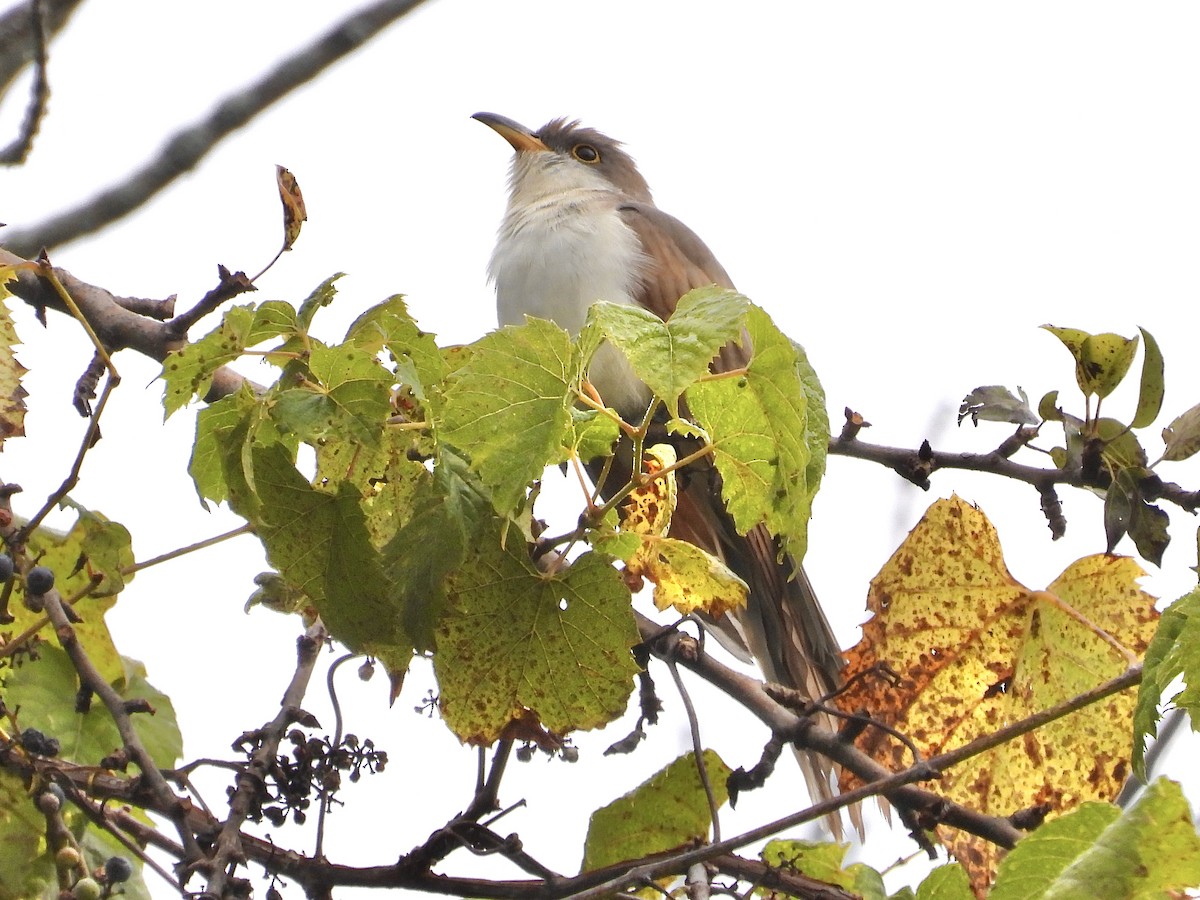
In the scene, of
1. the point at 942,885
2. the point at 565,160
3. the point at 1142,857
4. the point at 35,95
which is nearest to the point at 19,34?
the point at 35,95

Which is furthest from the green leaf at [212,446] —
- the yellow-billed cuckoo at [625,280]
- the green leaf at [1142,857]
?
the yellow-billed cuckoo at [625,280]

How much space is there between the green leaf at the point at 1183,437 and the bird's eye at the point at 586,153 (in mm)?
4665

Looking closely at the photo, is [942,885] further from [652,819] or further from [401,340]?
[401,340]

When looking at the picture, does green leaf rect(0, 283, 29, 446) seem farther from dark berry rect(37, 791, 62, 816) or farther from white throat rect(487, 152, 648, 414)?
white throat rect(487, 152, 648, 414)

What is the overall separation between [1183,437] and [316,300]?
4.94 feet

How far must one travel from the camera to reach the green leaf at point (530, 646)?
2.13 metres

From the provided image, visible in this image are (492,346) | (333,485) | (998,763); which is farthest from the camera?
(998,763)

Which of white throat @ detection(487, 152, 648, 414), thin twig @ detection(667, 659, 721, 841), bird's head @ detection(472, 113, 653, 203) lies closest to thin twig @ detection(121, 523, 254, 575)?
thin twig @ detection(667, 659, 721, 841)

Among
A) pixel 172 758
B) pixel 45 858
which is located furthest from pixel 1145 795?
pixel 172 758

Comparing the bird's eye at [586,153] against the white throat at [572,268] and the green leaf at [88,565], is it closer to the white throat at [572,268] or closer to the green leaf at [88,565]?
the white throat at [572,268]

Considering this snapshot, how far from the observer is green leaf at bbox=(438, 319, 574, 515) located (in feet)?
6.01

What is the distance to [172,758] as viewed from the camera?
2.49 meters

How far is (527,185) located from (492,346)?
4748 millimetres

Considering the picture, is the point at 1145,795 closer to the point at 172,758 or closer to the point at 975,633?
the point at 975,633
